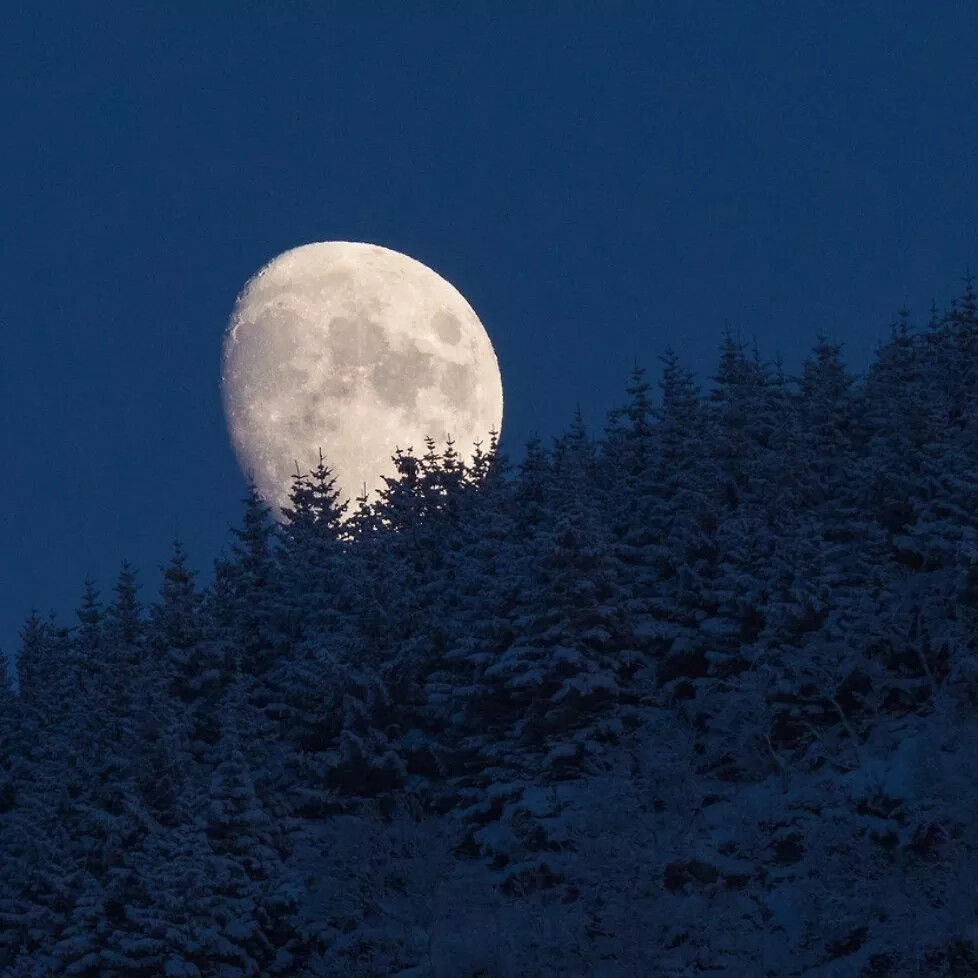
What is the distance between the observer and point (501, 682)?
48438mm

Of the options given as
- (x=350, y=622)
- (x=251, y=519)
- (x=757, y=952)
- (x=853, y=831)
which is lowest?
(x=757, y=952)

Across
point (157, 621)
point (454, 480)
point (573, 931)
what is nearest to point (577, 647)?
point (573, 931)

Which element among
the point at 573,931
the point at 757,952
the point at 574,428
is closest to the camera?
the point at 757,952

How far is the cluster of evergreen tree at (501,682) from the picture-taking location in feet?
137

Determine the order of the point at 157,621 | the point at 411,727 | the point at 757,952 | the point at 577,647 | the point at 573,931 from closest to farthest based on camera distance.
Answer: the point at 757,952 < the point at 573,931 < the point at 577,647 < the point at 411,727 < the point at 157,621

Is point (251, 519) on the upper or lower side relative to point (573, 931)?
upper

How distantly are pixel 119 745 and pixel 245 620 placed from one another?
37.3 feet

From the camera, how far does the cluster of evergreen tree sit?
41750 mm

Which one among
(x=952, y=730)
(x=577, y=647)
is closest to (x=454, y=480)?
(x=577, y=647)

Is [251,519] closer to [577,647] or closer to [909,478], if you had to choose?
[577,647]

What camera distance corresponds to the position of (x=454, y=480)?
218 feet

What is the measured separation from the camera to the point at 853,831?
121ft

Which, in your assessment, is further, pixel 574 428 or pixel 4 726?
pixel 574 428

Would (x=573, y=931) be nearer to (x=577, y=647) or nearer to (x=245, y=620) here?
(x=577, y=647)
